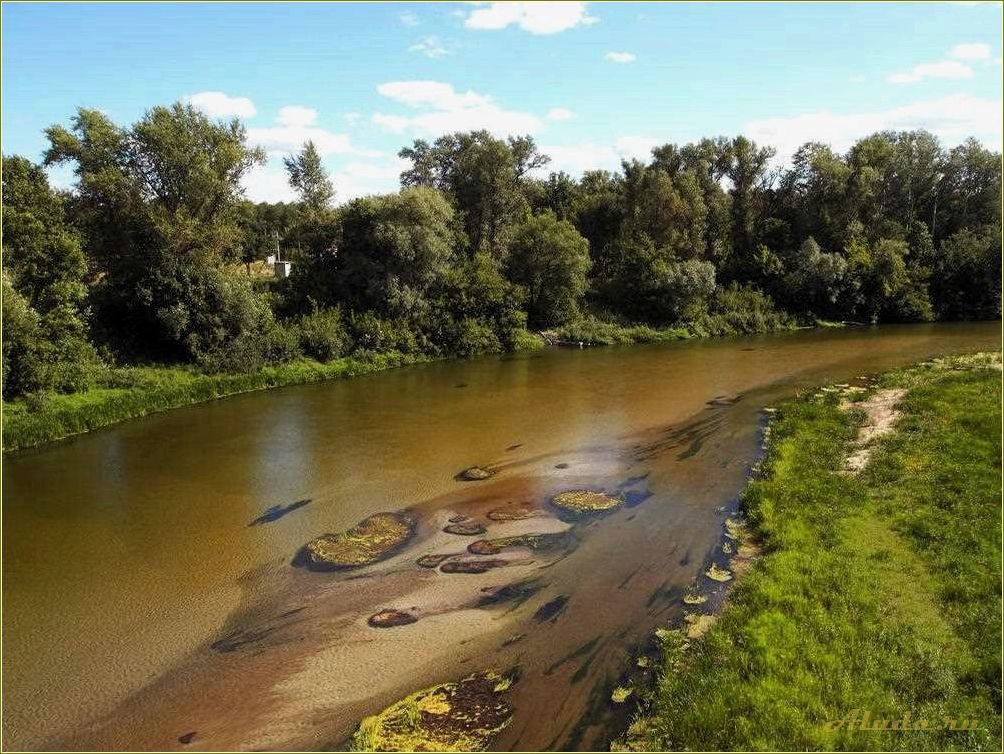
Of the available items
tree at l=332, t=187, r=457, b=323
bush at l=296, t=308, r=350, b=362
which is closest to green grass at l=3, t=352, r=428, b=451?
bush at l=296, t=308, r=350, b=362

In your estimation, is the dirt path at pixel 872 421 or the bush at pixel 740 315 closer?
the dirt path at pixel 872 421

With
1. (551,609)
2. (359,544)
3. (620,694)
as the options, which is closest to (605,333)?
(359,544)

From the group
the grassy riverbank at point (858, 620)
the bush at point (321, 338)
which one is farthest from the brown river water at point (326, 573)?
the bush at point (321, 338)

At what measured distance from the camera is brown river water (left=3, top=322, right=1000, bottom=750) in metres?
9.10

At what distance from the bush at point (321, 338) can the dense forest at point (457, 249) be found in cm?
14

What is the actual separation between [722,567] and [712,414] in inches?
491

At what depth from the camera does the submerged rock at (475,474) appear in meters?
17.7

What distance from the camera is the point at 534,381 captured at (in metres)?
32.4

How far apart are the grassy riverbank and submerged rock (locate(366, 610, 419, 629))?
4052mm

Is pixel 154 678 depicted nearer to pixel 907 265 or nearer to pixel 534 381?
pixel 534 381

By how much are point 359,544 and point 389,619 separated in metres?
3.12

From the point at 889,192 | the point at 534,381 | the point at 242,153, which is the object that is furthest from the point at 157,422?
the point at 889,192

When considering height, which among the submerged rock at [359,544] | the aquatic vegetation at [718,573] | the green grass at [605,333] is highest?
the green grass at [605,333]

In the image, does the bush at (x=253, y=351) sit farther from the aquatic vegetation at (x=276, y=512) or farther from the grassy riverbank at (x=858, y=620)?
the grassy riverbank at (x=858, y=620)
